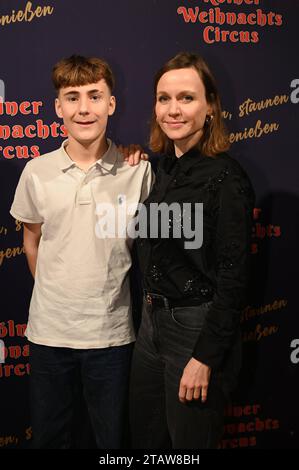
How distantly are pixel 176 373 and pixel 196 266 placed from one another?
0.33 meters

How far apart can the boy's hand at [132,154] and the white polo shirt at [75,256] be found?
0.25 ft

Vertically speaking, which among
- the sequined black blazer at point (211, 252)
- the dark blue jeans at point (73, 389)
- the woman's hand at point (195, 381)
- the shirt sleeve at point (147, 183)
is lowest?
the dark blue jeans at point (73, 389)

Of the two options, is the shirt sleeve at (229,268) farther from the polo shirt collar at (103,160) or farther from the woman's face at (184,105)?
the polo shirt collar at (103,160)

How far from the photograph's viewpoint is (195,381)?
1.42 meters

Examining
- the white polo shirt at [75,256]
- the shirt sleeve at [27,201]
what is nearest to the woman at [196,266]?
the white polo shirt at [75,256]

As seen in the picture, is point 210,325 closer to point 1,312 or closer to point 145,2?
point 1,312

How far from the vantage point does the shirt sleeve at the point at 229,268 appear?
4.50 ft

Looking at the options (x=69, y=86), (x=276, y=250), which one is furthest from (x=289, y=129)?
(x=69, y=86)

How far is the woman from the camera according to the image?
1379 mm

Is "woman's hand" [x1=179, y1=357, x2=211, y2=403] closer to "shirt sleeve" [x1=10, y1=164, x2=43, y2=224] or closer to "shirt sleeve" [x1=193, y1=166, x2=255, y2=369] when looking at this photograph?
"shirt sleeve" [x1=193, y1=166, x2=255, y2=369]

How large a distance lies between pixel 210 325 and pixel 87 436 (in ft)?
3.29

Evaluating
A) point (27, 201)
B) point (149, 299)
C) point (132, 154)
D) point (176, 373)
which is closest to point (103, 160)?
point (132, 154)

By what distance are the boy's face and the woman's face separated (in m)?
0.20

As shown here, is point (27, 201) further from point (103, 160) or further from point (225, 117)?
point (225, 117)
